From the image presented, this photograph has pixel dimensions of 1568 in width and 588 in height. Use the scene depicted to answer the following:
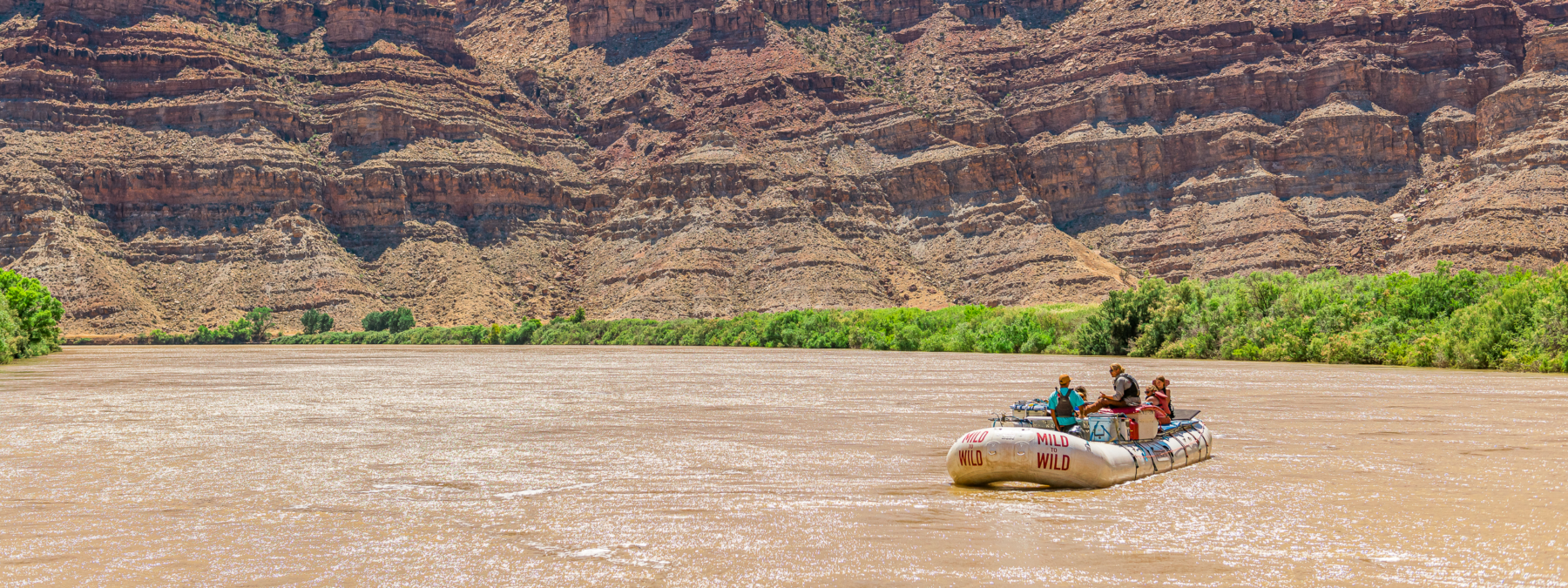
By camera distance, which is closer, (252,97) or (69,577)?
(69,577)

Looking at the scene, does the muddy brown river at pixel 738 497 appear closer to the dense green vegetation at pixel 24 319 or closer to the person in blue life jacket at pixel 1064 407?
the person in blue life jacket at pixel 1064 407

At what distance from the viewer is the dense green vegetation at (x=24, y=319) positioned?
5438cm

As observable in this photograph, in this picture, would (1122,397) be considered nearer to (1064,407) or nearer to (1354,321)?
(1064,407)

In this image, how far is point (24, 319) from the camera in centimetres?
6356

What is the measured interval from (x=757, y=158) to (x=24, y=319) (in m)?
72.9

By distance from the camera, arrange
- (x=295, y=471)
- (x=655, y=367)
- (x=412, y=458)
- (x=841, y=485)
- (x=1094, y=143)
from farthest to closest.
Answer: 1. (x=1094, y=143)
2. (x=655, y=367)
3. (x=412, y=458)
4. (x=295, y=471)
5. (x=841, y=485)

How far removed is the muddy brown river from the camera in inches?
430

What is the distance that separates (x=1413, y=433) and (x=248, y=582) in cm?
1924

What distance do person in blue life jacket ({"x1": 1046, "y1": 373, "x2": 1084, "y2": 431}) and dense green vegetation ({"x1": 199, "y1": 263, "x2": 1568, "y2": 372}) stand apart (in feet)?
91.2

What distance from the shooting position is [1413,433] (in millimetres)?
21188

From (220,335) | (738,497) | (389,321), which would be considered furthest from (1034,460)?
(220,335)

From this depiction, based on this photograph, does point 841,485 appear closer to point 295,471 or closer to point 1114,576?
point 1114,576

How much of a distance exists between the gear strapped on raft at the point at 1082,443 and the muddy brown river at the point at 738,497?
28cm

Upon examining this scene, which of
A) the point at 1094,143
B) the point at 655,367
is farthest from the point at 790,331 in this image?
the point at 1094,143
